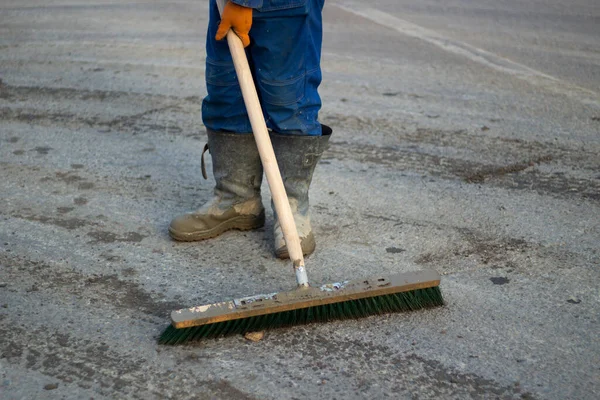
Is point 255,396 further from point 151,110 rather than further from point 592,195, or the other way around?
point 151,110

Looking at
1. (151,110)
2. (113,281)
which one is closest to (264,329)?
(113,281)

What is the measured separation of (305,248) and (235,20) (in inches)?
38.4

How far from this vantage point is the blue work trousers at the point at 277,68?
123 inches

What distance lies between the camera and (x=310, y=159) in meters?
3.43

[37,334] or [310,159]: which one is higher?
[310,159]

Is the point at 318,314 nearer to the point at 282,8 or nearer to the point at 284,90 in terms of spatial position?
the point at 284,90

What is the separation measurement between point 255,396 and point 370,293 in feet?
2.01

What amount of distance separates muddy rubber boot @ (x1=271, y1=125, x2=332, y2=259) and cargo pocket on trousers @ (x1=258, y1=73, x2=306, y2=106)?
17cm

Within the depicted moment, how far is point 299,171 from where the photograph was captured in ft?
11.3

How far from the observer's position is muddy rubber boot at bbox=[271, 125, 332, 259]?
133 inches

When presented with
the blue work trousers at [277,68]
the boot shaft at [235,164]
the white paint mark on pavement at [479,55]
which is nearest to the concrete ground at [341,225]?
the white paint mark on pavement at [479,55]

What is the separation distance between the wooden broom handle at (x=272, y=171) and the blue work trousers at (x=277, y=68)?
245mm

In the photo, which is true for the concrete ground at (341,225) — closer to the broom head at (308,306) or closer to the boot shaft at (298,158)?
the broom head at (308,306)

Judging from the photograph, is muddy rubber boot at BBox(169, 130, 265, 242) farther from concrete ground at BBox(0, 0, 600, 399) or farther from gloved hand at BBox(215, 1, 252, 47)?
gloved hand at BBox(215, 1, 252, 47)
